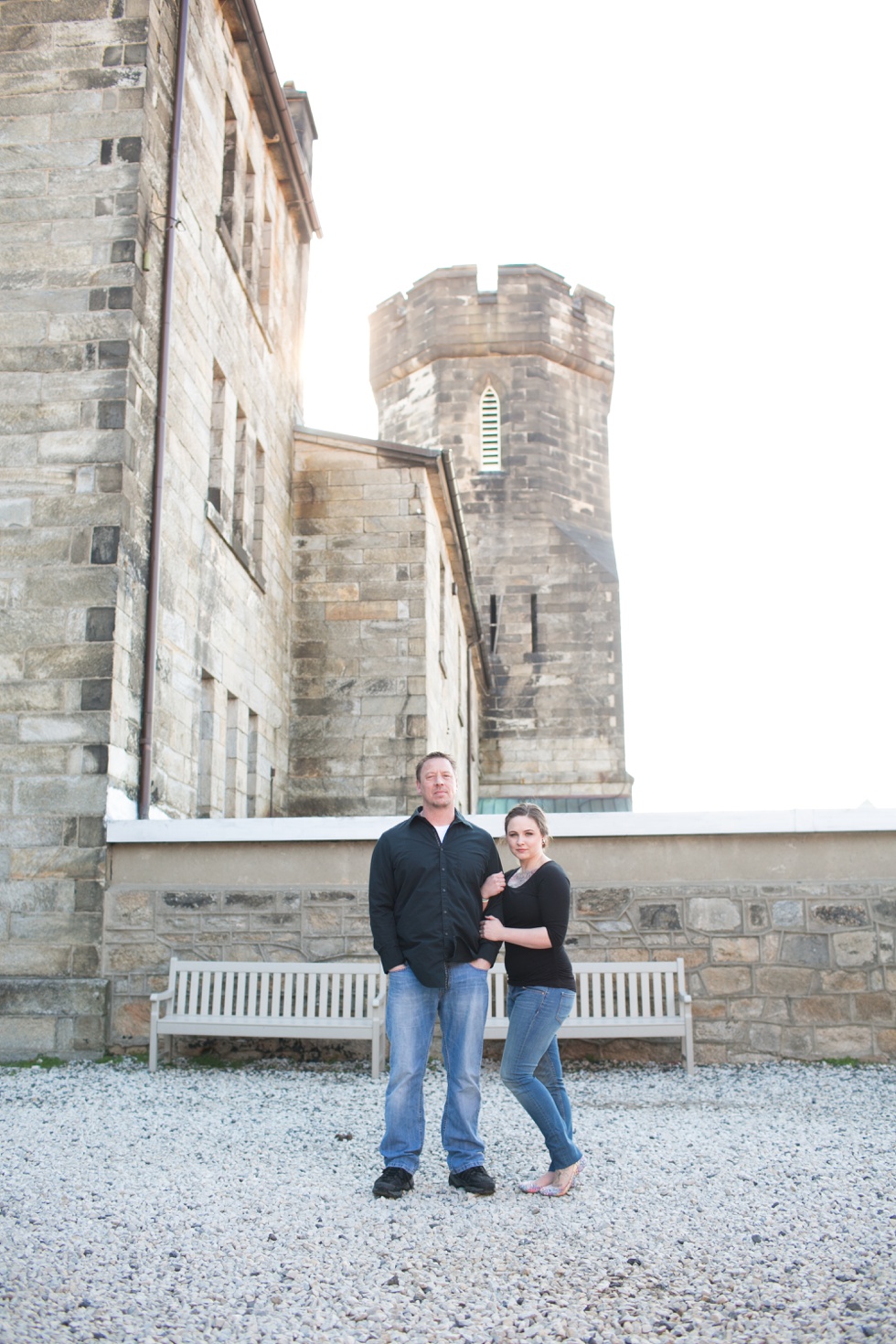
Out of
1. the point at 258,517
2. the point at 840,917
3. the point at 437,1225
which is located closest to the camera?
the point at 437,1225

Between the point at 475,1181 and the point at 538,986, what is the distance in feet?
2.58

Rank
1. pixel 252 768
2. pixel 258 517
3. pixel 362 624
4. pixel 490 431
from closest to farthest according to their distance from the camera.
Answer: pixel 252 768, pixel 258 517, pixel 362 624, pixel 490 431

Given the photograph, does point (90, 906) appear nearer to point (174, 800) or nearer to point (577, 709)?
point (174, 800)

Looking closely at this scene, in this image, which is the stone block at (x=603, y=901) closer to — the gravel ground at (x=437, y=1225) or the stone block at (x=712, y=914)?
the stone block at (x=712, y=914)

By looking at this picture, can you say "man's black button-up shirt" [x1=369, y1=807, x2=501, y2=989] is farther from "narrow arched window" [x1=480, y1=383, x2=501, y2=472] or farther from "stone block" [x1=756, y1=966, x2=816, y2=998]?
"narrow arched window" [x1=480, y1=383, x2=501, y2=472]

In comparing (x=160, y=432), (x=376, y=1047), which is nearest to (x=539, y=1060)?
(x=376, y=1047)

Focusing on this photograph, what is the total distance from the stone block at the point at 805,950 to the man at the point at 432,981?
3664 millimetres

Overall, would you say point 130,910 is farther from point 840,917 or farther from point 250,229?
point 250,229

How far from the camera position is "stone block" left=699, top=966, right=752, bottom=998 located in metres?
7.62

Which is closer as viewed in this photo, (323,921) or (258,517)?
(323,921)

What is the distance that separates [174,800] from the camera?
9578 mm

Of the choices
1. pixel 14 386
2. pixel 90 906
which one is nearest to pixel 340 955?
pixel 90 906

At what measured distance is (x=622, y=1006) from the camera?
7320 millimetres

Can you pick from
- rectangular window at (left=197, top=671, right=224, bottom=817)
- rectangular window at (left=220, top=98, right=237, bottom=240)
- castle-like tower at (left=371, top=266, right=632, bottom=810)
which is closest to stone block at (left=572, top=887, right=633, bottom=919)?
rectangular window at (left=197, top=671, right=224, bottom=817)
